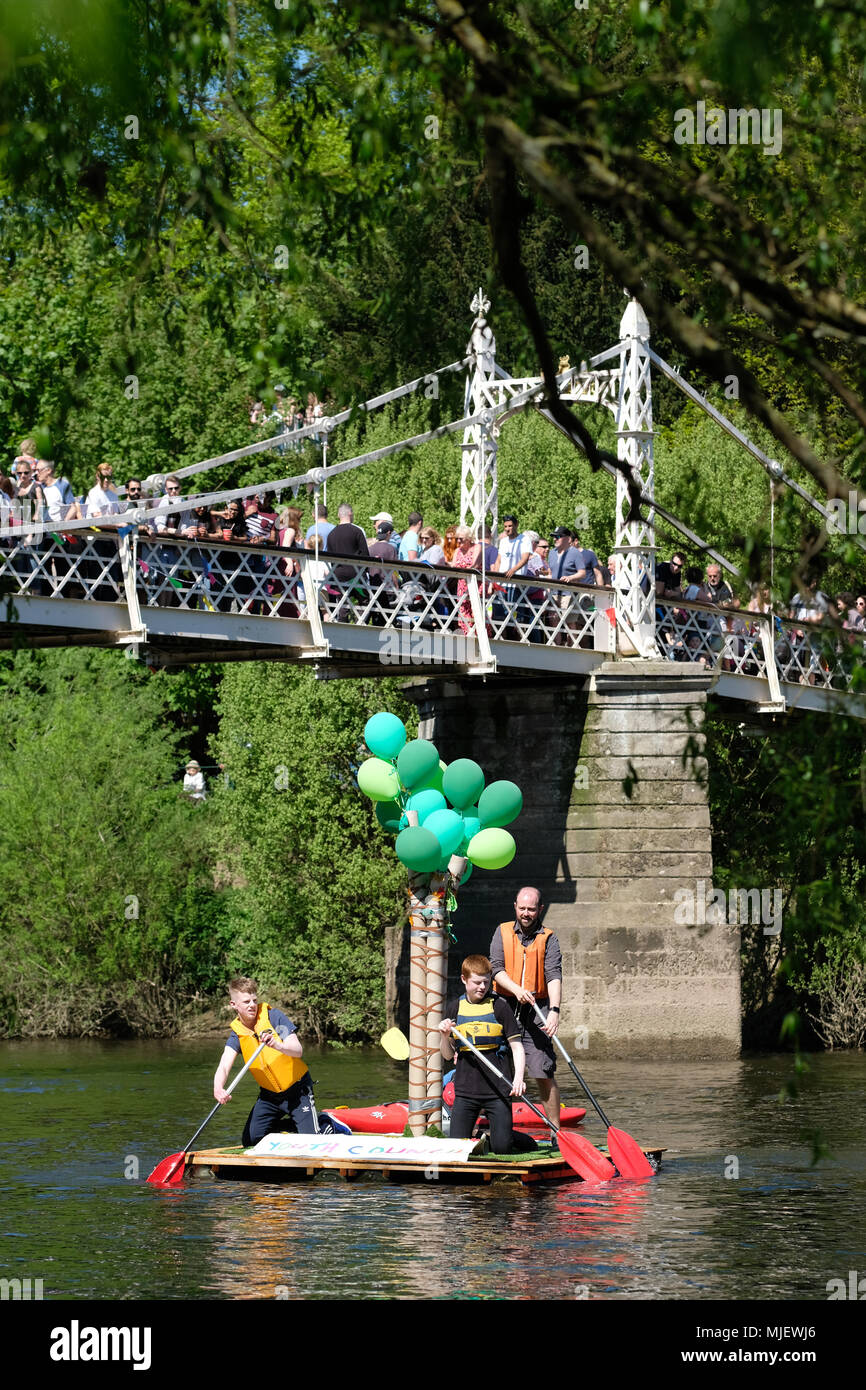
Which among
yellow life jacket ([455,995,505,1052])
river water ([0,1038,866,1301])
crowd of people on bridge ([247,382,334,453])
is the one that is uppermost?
crowd of people on bridge ([247,382,334,453])

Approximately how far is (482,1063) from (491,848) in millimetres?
2632

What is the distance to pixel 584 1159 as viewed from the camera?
1498 cm

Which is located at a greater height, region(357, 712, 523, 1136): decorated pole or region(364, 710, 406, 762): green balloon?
region(364, 710, 406, 762): green balloon

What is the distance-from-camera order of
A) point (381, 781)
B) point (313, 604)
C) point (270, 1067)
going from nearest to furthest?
point (270, 1067) → point (381, 781) → point (313, 604)

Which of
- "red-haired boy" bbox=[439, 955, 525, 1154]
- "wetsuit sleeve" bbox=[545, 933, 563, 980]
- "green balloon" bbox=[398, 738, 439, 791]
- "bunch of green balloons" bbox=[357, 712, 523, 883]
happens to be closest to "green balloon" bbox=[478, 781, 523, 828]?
"bunch of green balloons" bbox=[357, 712, 523, 883]

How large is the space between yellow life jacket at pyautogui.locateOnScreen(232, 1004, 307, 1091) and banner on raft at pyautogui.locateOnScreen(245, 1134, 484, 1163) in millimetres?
366

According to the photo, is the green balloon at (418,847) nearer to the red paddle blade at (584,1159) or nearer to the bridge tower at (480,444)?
the red paddle blade at (584,1159)

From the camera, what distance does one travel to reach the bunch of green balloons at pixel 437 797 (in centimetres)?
1655

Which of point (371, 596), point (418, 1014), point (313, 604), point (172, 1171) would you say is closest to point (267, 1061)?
point (172, 1171)

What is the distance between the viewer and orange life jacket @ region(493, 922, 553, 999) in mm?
15430

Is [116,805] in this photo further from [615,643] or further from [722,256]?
[722,256]

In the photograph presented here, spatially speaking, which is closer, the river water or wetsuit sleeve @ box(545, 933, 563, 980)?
the river water

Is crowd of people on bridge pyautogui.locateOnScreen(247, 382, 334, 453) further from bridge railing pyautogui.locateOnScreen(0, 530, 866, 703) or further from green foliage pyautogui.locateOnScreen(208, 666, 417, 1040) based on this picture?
bridge railing pyautogui.locateOnScreen(0, 530, 866, 703)

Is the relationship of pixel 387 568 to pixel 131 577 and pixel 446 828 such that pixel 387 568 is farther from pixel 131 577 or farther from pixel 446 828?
pixel 446 828
